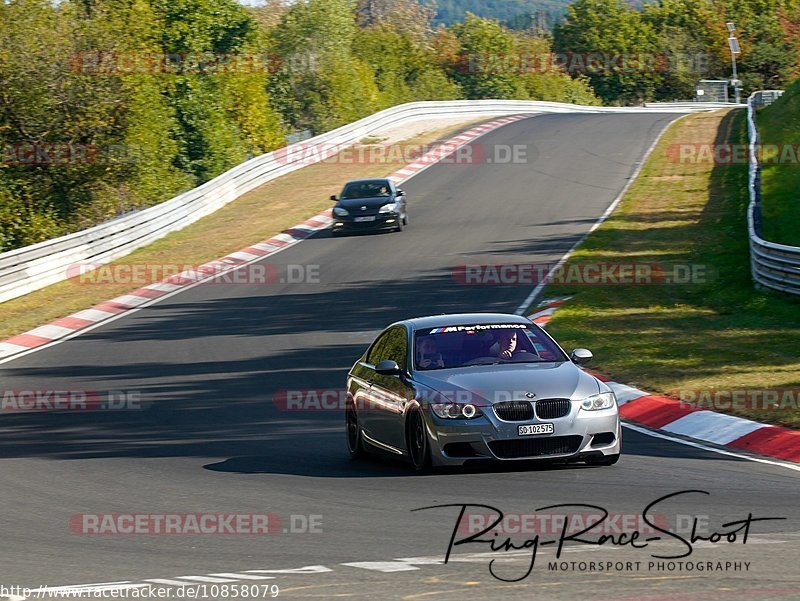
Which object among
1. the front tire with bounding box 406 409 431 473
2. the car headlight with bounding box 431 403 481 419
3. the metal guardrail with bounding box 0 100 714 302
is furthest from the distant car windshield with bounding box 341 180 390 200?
the car headlight with bounding box 431 403 481 419

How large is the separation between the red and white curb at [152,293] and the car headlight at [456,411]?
42.4ft

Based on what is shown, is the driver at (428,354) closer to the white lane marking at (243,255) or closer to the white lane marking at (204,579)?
the white lane marking at (204,579)

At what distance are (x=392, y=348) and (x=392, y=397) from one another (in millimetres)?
838

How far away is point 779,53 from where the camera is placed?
9700 cm

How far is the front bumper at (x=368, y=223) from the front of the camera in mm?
34375

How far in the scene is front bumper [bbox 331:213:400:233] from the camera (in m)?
34.4

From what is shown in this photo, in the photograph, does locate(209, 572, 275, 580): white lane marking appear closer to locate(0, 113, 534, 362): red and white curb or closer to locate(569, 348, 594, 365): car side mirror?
locate(569, 348, 594, 365): car side mirror

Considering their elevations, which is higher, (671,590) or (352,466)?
(671,590)

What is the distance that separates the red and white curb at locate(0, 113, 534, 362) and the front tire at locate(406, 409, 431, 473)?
12.4 m

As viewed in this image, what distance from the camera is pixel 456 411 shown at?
10.4m

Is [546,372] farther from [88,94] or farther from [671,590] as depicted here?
[88,94]

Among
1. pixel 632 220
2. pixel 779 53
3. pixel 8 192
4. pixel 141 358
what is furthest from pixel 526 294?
pixel 779 53

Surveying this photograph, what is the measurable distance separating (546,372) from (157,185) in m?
37.6

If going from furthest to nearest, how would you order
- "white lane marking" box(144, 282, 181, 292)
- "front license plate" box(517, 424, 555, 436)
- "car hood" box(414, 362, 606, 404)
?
"white lane marking" box(144, 282, 181, 292) < "car hood" box(414, 362, 606, 404) < "front license plate" box(517, 424, 555, 436)
